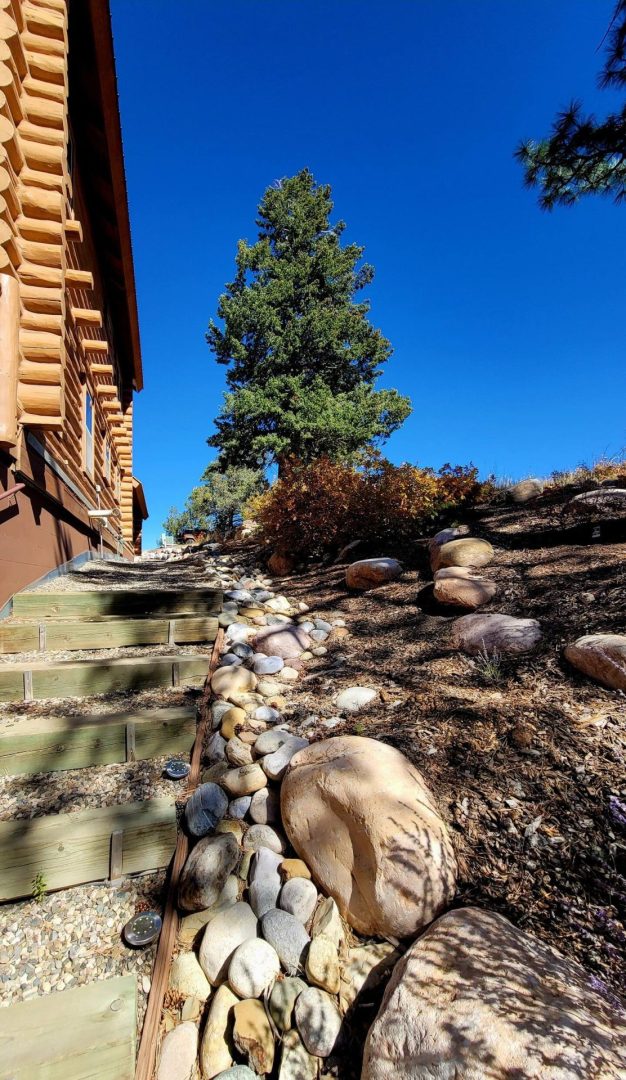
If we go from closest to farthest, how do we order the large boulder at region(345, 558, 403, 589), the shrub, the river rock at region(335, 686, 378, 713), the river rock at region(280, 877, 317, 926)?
1. the river rock at region(280, 877, 317, 926)
2. the river rock at region(335, 686, 378, 713)
3. the large boulder at region(345, 558, 403, 589)
4. the shrub

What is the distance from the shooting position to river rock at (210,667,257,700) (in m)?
2.81

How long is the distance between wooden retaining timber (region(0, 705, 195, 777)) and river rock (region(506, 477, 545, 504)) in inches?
238

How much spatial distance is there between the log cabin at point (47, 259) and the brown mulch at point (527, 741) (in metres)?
2.71

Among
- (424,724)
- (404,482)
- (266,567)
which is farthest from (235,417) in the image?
(424,724)

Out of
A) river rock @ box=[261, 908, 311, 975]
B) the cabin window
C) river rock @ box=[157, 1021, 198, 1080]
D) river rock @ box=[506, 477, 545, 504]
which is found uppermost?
the cabin window

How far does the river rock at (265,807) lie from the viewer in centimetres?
198

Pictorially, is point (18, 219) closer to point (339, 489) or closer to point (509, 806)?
point (339, 489)

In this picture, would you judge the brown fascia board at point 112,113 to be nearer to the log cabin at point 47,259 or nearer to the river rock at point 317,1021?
the log cabin at point 47,259

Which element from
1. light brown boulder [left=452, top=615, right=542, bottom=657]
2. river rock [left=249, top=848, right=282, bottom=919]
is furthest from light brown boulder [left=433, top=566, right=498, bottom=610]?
river rock [left=249, top=848, right=282, bottom=919]

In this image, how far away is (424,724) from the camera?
88.0 inches

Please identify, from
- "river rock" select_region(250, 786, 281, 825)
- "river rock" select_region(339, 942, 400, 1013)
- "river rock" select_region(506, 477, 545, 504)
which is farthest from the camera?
"river rock" select_region(506, 477, 545, 504)

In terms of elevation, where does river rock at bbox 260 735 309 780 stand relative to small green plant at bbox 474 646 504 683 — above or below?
below

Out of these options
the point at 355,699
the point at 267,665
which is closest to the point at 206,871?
the point at 355,699

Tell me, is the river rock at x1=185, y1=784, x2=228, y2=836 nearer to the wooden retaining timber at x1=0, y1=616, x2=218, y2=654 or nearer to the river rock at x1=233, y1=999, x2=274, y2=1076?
the river rock at x1=233, y1=999, x2=274, y2=1076
